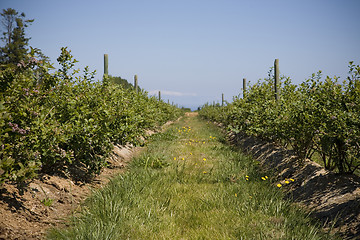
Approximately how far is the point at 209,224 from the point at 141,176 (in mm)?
1781

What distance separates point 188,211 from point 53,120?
204 cm

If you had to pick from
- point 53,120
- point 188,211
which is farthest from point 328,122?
point 53,120

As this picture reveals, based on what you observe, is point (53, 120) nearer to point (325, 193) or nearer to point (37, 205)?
point (37, 205)

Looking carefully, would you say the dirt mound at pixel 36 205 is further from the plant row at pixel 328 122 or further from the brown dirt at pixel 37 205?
the plant row at pixel 328 122

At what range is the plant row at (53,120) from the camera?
297cm

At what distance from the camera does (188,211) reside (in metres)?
3.42

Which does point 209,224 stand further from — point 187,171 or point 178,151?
point 178,151

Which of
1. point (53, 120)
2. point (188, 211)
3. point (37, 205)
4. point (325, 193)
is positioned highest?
point (53, 120)

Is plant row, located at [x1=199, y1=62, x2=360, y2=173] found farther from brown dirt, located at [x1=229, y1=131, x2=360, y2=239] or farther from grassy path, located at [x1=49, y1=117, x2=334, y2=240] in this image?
grassy path, located at [x1=49, y1=117, x2=334, y2=240]

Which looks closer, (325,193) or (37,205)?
(37,205)

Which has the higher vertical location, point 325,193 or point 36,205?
point 325,193

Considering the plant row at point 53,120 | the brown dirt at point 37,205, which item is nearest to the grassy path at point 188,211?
the brown dirt at point 37,205

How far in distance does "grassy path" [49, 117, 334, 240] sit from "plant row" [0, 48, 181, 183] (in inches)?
28.1

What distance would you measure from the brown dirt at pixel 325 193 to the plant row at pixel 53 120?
2.90 m
